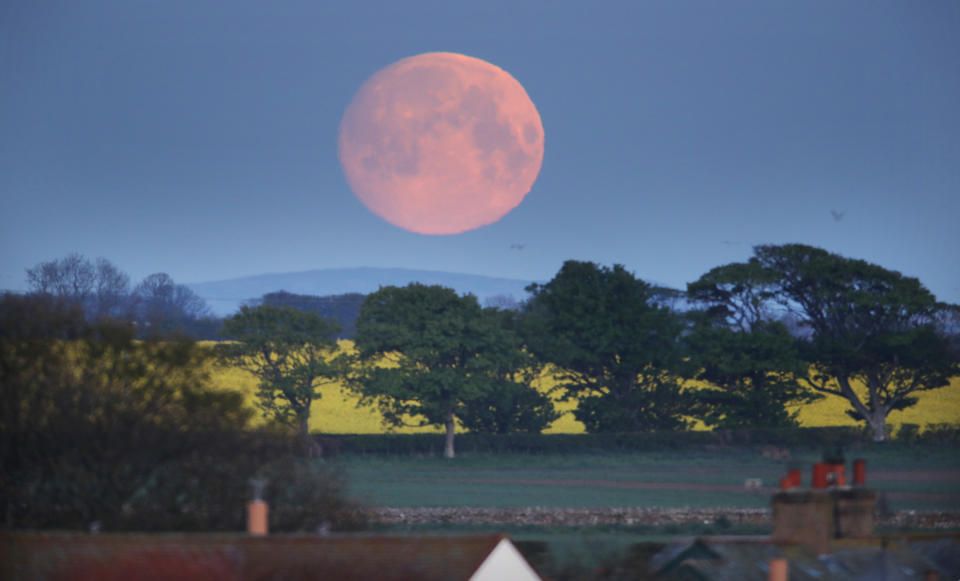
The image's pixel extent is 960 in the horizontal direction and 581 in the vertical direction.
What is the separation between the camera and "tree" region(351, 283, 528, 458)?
85.0 meters

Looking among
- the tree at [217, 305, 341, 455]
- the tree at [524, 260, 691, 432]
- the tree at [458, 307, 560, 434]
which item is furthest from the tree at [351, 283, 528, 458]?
the tree at [524, 260, 691, 432]

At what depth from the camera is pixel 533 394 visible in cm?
8669

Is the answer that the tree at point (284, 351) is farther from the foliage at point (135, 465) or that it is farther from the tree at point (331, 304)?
the tree at point (331, 304)

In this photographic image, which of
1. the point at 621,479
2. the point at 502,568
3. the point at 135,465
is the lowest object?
the point at 621,479

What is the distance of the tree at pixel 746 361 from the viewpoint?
284 feet

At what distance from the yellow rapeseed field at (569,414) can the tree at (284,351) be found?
172 centimetres

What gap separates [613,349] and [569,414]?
46.5 feet

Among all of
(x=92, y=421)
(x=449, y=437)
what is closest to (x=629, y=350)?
(x=449, y=437)

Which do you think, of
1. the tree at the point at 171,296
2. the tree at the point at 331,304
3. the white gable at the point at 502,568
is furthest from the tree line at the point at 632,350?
the white gable at the point at 502,568

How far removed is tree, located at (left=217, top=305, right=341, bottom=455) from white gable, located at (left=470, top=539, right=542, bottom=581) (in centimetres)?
6844

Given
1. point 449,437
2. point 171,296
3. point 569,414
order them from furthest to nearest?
point 171,296 < point 569,414 < point 449,437

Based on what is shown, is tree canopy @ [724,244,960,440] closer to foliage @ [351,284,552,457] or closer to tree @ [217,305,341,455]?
foliage @ [351,284,552,457]

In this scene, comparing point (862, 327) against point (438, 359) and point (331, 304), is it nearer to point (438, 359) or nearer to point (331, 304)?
point (438, 359)

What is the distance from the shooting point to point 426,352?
88750mm
